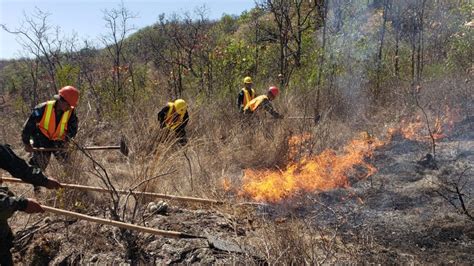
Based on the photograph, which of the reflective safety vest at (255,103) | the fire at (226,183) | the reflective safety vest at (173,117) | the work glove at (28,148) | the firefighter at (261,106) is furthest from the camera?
the reflective safety vest at (255,103)

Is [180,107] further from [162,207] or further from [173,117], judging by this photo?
[162,207]

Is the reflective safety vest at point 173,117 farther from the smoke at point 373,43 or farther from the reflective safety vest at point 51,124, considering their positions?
the smoke at point 373,43

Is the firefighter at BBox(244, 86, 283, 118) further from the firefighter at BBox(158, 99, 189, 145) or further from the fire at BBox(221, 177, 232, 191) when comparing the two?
the fire at BBox(221, 177, 232, 191)

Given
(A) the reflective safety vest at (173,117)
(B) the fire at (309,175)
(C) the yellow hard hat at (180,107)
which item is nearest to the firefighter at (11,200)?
(B) the fire at (309,175)

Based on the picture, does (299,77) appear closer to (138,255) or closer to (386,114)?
(386,114)

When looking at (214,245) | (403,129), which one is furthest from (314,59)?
(214,245)

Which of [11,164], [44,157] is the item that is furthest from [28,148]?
[11,164]

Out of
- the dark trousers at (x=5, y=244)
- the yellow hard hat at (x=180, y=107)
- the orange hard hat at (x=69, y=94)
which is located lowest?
the dark trousers at (x=5, y=244)

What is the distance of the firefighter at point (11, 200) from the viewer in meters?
3.20

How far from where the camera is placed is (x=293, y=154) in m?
6.20

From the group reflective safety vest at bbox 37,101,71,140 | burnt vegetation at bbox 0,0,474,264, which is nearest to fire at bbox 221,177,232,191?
burnt vegetation at bbox 0,0,474,264

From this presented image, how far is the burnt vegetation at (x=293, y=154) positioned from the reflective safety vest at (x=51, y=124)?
506 millimetres

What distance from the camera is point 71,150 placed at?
15.6 ft

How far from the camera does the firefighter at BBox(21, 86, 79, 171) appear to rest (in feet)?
17.8
